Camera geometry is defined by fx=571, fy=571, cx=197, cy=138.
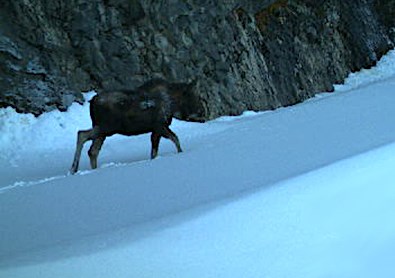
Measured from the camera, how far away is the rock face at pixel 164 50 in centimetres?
1611

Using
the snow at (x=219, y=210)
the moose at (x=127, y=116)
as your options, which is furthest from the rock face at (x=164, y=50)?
the snow at (x=219, y=210)

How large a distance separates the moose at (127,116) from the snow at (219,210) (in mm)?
1534

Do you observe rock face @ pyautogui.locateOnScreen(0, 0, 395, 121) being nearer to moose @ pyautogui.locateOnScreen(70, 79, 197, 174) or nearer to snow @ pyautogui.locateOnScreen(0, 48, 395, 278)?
moose @ pyautogui.locateOnScreen(70, 79, 197, 174)

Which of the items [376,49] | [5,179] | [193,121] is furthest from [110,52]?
[376,49]

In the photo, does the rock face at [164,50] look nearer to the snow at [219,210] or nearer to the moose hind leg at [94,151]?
the moose hind leg at [94,151]

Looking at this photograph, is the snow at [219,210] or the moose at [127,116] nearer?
the snow at [219,210]

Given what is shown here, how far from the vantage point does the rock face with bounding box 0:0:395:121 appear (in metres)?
16.1

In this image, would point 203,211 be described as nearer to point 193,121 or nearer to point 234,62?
point 193,121

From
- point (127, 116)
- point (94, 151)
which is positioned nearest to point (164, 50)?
point (127, 116)

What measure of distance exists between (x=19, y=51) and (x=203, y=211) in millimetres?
12793

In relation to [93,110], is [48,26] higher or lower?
higher

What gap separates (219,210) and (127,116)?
17.9 feet

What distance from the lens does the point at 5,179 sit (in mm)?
10547

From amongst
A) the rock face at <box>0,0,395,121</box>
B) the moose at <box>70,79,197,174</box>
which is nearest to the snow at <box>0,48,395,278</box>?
the moose at <box>70,79,197,174</box>
